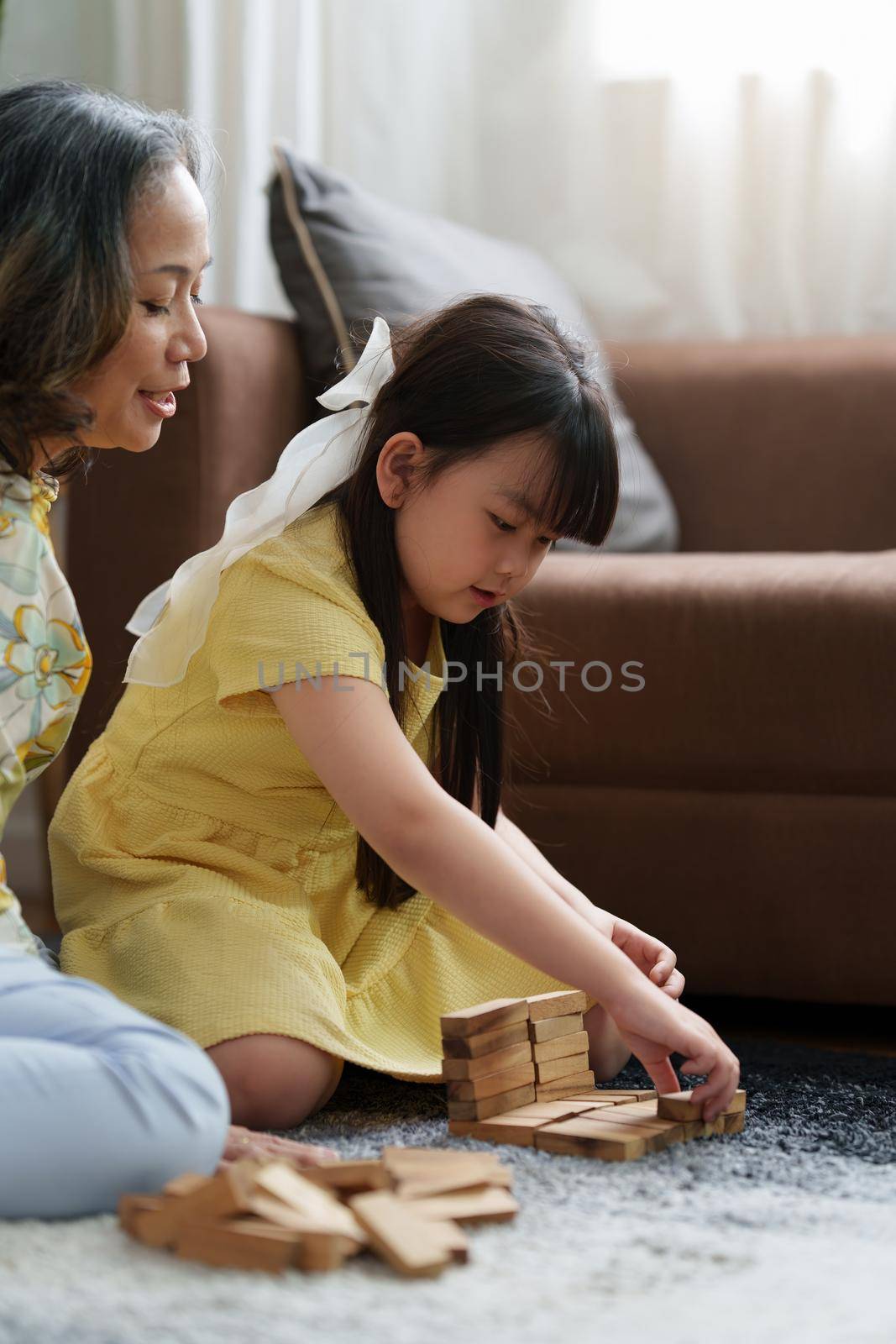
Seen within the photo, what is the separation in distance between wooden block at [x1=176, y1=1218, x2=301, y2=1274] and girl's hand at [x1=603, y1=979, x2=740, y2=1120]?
309 millimetres

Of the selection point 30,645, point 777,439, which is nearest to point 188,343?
point 30,645

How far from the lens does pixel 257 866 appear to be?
1.15 meters

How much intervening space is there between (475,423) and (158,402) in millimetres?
236

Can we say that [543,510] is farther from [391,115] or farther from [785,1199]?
[391,115]

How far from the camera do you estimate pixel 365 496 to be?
113cm

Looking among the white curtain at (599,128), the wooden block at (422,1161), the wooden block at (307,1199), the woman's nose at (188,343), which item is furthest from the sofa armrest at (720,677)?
the white curtain at (599,128)

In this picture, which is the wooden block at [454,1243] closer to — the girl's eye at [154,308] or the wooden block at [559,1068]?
the wooden block at [559,1068]

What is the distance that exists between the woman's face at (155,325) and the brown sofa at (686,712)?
1.37 feet

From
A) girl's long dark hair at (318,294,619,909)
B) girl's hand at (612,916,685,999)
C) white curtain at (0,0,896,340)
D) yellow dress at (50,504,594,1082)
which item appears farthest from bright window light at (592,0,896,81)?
girl's hand at (612,916,685,999)

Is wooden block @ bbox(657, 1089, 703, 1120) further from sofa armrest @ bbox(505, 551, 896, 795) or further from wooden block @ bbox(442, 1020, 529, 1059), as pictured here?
sofa armrest @ bbox(505, 551, 896, 795)

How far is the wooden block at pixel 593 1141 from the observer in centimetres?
91

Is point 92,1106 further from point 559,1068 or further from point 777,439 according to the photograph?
point 777,439

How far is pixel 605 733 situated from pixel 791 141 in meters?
1.20

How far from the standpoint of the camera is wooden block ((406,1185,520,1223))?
2.53 ft
